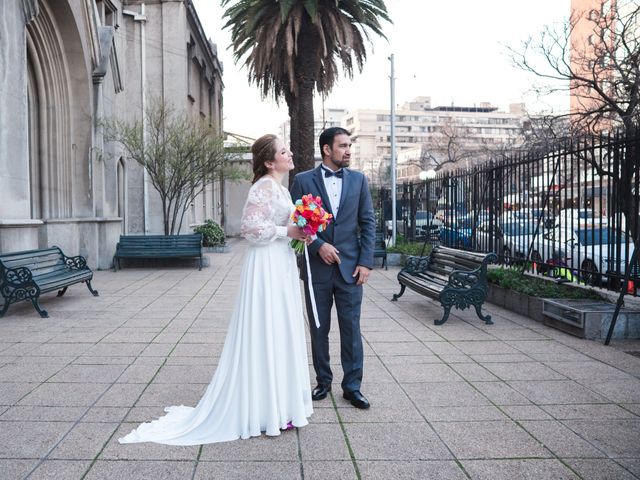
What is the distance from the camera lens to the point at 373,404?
15.3ft

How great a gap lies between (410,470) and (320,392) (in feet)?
4.72

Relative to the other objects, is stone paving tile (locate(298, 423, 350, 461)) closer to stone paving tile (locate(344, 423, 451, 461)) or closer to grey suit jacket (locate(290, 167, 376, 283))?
stone paving tile (locate(344, 423, 451, 461))

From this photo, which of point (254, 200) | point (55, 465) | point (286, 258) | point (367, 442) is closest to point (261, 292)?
point (286, 258)

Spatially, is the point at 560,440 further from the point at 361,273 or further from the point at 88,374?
the point at 88,374

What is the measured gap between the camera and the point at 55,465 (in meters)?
3.51

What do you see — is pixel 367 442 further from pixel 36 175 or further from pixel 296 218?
pixel 36 175

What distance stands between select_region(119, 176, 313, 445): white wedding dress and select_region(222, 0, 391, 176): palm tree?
13598mm

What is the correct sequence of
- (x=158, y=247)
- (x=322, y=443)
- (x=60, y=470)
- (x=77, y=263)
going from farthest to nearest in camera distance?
1. (x=158, y=247)
2. (x=77, y=263)
3. (x=322, y=443)
4. (x=60, y=470)

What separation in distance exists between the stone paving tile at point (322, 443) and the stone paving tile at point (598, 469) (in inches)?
53.4

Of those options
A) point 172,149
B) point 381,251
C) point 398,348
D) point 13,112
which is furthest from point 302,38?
point 398,348

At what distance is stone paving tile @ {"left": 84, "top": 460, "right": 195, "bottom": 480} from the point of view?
336cm

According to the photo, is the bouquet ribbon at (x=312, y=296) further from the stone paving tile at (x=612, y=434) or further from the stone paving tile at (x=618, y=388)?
the stone paving tile at (x=618, y=388)

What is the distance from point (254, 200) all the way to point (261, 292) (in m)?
0.65

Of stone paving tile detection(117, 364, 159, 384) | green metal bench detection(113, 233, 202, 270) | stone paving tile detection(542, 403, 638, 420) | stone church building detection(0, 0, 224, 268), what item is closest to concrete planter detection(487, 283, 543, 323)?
stone paving tile detection(542, 403, 638, 420)
